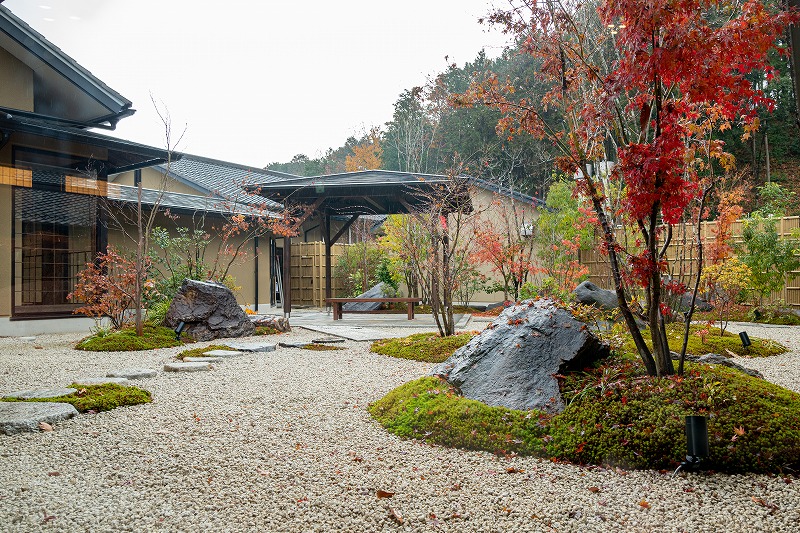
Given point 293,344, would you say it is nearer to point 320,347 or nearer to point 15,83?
point 320,347

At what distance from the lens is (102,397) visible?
3936mm

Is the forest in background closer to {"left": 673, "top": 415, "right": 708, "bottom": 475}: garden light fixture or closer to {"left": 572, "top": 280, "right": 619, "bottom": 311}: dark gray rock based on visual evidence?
{"left": 572, "top": 280, "right": 619, "bottom": 311}: dark gray rock

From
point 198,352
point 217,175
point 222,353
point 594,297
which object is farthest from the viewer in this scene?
point 217,175

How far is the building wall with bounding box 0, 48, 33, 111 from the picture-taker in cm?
898

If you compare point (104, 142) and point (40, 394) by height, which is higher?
point (104, 142)

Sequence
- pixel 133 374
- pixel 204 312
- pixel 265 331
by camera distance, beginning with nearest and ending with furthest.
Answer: pixel 133 374, pixel 204 312, pixel 265 331

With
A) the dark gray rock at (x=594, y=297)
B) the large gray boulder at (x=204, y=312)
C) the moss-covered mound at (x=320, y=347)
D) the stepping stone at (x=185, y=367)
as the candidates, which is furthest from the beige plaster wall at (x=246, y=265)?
the dark gray rock at (x=594, y=297)

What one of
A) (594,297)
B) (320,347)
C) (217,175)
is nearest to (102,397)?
(320,347)

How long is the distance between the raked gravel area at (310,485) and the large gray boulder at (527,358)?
545 mm

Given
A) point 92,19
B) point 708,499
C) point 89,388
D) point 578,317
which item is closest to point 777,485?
point 708,499

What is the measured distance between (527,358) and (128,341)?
5696mm

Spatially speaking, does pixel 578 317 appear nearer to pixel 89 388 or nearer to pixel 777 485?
pixel 777 485

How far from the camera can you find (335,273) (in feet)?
55.9

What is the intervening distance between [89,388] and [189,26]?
3.22 meters
